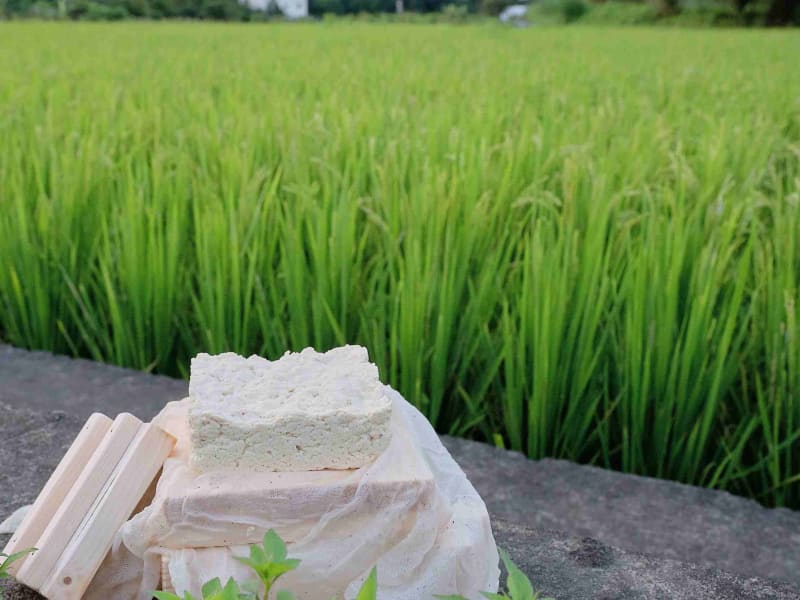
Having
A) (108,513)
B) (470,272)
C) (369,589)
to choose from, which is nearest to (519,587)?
(369,589)

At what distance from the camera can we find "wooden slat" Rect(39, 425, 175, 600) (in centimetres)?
100

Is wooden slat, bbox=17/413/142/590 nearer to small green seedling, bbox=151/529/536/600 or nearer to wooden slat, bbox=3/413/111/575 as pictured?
wooden slat, bbox=3/413/111/575

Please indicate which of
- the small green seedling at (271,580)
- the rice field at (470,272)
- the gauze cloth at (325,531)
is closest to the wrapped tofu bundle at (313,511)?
the gauze cloth at (325,531)

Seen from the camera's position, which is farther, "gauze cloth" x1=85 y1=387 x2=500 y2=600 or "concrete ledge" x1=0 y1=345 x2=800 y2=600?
"concrete ledge" x1=0 y1=345 x2=800 y2=600

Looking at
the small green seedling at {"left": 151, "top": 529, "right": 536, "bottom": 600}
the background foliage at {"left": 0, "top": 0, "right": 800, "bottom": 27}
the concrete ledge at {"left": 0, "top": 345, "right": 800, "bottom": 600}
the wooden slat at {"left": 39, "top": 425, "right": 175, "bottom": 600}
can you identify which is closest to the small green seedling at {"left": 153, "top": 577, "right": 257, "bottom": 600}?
the small green seedling at {"left": 151, "top": 529, "right": 536, "bottom": 600}

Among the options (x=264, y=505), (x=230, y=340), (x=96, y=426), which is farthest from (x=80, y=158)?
(x=264, y=505)

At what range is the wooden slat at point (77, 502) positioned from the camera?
0.99 m

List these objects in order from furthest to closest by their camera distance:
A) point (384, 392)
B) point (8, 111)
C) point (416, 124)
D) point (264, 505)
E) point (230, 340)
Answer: point (8, 111)
point (416, 124)
point (230, 340)
point (384, 392)
point (264, 505)

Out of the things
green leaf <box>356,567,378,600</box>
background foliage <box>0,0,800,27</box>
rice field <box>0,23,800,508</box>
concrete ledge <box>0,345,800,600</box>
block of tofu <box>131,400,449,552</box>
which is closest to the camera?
green leaf <box>356,567,378,600</box>

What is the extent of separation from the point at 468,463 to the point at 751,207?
2.75 ft

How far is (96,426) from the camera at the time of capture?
113 cm

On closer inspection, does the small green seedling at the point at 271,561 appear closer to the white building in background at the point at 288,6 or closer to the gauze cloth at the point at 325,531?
the gauze cloth at the point at 325,531

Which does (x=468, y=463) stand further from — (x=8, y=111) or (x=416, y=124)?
(x=8, y=111)

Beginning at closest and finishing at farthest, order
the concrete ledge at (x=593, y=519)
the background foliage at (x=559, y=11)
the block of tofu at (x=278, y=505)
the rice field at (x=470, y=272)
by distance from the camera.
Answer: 1. the block of tofu at (x=278, y=505)
2. the concrete ledge at (x=593, y=519)
3. the rice field at (x=470, y=272)
4. the background foliage at (x=559, y=11)
